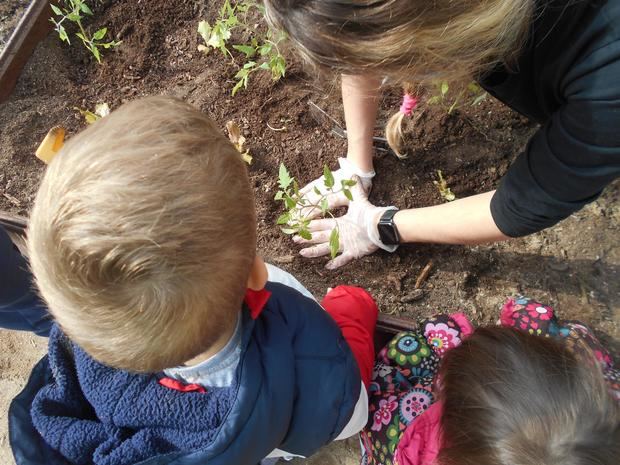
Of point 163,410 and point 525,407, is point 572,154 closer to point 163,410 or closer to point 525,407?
point 525,407

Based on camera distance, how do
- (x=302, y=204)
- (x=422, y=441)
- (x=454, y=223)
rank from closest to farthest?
(x=422, y=441) → (x=454, y=223) → (x=302, y=204)

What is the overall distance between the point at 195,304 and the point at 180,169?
0.64 ft

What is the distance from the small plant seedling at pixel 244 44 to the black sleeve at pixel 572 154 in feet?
2.83

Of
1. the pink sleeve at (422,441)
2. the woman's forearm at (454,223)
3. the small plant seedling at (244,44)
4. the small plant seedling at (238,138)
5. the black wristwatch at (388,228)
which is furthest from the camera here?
the small plant seedling at (238,138)

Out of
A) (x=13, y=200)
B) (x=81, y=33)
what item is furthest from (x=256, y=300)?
(x=81, y=33)

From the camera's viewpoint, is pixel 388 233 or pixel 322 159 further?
pixel 322 159

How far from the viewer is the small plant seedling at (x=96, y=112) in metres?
1.90

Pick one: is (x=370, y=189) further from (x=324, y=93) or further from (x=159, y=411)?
(x=159, y=411)

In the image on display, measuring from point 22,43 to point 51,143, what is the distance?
58 centimetres

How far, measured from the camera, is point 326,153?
6.09 ft

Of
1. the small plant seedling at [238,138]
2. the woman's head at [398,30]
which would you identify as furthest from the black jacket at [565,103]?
the small plant seedling at [238,138]

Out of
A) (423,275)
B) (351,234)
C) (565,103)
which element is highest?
(565,103)

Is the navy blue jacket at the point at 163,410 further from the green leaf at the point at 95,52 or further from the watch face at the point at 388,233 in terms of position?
the green leaf at the point at 95,52

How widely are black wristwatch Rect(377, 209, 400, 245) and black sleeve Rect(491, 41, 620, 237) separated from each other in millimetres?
403
